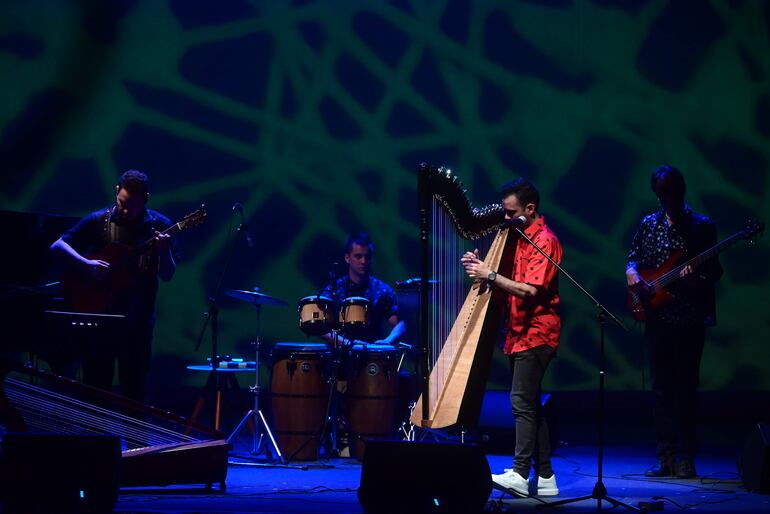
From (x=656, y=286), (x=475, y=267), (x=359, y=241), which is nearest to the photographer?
(x=475, y=267)

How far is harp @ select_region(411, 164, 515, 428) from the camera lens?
15.9 feet

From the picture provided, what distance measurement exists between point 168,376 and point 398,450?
16.6 feet

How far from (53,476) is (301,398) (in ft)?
10.1

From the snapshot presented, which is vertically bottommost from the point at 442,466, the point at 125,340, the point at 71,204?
the point at 442,466

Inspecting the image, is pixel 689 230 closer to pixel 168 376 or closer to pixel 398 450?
pixel 398 450

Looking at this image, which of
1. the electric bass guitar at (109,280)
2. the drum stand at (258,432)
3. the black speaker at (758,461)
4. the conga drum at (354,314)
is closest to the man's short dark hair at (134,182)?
the electric bass guitar at (109,280)

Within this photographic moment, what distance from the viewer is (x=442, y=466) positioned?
4.11 metres

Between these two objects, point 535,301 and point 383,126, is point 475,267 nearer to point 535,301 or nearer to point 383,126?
point 535,301

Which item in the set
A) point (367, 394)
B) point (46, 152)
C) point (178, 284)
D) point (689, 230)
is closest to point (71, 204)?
point (46, 152)

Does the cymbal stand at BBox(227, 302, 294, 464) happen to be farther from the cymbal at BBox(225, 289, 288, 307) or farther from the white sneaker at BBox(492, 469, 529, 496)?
the white sneaker at BBox(492, 469, 529, 496)

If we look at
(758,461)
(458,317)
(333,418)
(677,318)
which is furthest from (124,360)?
(758,461)

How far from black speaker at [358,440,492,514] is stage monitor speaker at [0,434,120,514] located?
106cm

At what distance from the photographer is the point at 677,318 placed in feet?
20.1

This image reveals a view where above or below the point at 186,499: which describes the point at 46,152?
above
